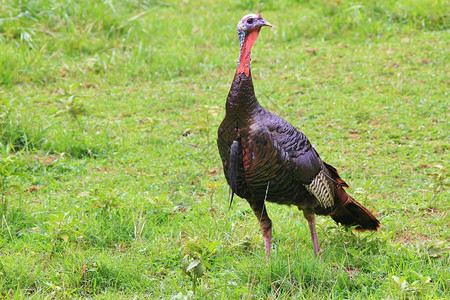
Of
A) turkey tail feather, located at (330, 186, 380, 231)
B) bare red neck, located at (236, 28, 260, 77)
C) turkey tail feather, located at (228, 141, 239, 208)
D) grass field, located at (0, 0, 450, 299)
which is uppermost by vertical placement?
bare red neck, located at (236, 28, 260, 77)

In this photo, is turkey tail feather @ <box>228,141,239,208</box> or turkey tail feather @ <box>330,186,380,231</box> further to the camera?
turkey tail feather @ <box>330,186,380,231</box>

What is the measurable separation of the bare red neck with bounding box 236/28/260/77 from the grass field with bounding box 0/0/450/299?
1.15 m

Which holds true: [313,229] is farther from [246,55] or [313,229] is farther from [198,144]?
[198,144]

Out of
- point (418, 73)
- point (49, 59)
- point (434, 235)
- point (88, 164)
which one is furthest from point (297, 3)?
point (434, 235)

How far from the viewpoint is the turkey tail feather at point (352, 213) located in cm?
455

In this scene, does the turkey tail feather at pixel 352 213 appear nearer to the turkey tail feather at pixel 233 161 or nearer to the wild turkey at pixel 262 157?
the wild turkey at pixel 262 157

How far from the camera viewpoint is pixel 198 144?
692cm

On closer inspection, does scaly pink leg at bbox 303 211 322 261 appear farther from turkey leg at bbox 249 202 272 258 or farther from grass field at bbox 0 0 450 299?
turkey leg at bbox 249 202 272 258

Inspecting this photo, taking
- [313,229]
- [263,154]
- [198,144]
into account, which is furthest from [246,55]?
[198,144]

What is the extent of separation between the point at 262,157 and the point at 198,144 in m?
2.87

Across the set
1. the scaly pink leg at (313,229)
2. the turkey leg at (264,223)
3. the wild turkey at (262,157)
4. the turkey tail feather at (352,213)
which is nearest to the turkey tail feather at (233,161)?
the wild turkey at (262,157)

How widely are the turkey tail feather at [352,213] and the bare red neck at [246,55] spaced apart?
1.10 m

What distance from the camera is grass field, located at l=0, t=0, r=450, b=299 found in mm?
4266

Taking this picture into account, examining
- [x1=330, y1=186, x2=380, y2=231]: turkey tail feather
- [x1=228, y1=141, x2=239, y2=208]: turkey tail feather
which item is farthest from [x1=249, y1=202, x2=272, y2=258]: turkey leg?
[x1=330, y1=186, x2=380, y2=231]: turkey tail feather
